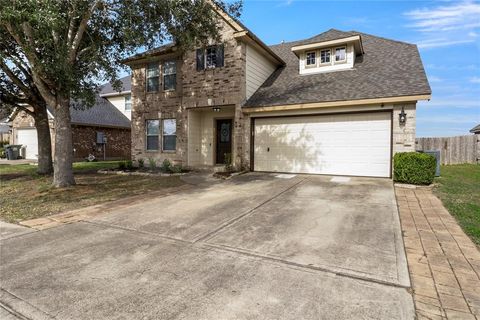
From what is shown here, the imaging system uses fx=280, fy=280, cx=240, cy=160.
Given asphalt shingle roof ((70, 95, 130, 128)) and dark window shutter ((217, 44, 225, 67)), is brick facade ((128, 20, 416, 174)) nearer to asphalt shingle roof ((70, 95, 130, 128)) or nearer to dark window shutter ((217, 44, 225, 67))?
dark window shutter ((217, 44, 225, 67))

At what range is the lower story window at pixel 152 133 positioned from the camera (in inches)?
565

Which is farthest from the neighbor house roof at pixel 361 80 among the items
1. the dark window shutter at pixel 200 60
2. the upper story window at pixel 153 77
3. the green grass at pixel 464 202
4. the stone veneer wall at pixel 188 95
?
the upper story window at pixel 153 77

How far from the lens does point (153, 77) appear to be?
47.3 feet

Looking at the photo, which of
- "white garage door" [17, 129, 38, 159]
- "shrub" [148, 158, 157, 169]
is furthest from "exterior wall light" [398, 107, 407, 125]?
"white garage door" [17, 129, 38, 159]

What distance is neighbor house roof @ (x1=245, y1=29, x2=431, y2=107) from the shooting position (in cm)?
988

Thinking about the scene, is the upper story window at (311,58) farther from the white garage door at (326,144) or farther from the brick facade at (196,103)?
the white garage door at (326,144)

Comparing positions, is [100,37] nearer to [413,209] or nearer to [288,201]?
[288,201]

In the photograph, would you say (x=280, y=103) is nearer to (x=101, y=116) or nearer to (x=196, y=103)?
(x=196, y=103)

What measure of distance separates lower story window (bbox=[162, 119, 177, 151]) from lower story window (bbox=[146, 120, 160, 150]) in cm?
46

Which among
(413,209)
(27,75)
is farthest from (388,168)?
(27,75)

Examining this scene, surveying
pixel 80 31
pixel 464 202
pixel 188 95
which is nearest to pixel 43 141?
pixel 80 31

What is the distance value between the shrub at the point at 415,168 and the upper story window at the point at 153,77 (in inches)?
450

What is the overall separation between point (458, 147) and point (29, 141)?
2946cm

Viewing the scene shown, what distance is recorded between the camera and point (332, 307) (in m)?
2.52
